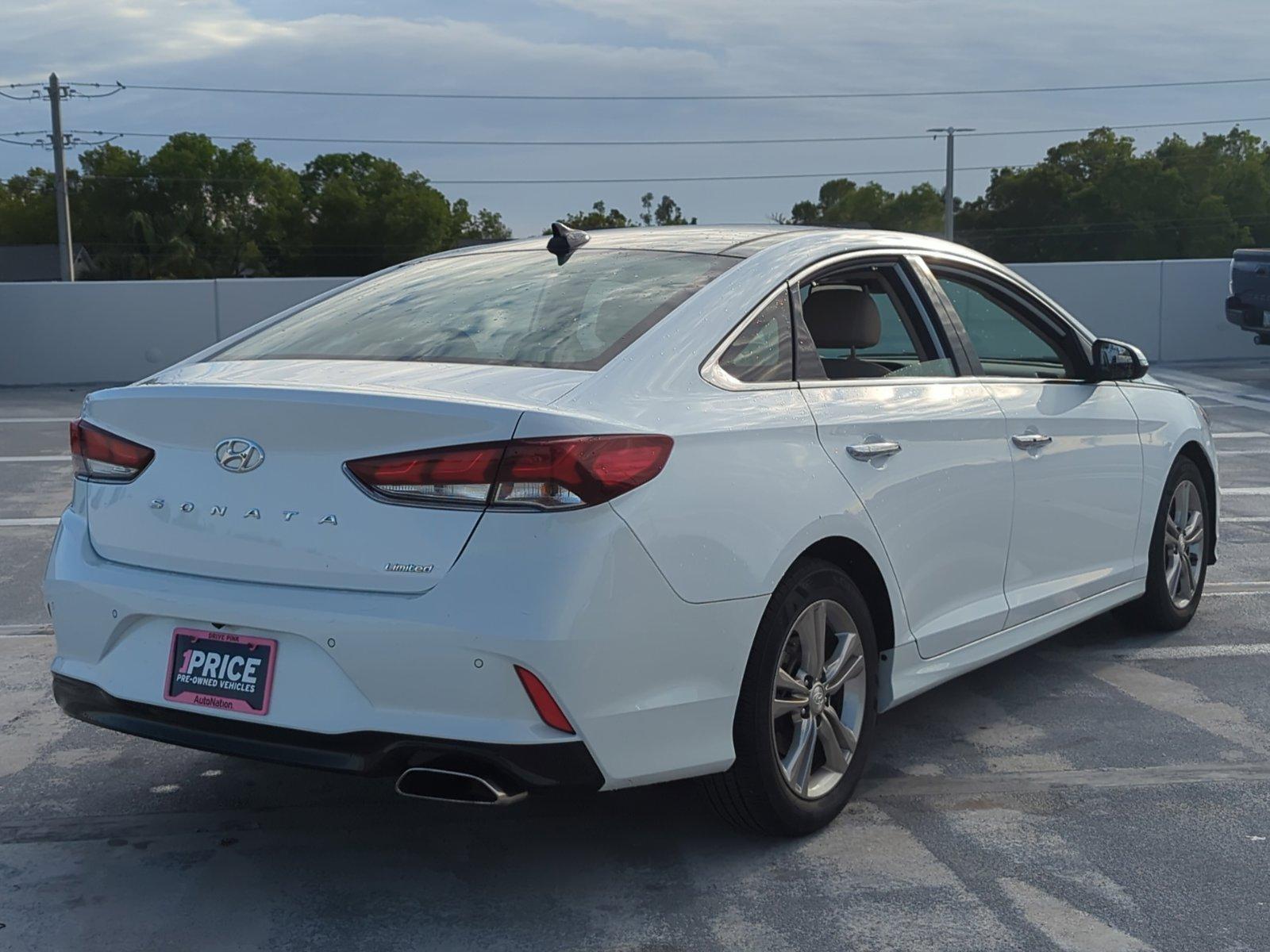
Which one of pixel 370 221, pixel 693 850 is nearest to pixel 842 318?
pixel 693 850

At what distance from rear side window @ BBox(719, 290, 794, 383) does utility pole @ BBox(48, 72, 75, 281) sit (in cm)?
6565

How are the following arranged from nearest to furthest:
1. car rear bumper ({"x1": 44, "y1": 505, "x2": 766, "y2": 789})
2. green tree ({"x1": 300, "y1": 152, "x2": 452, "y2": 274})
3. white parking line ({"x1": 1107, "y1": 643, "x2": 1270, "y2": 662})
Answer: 1. car rear bumper ({"x1": 44, "y1": 505, "x2": 766, "y2": 789})
2. white parking line ({"x1": 1107, "y1": 643, "x2": 1270, "y2": 662})
3. green tree ({"x1": 300, "y1": 152, "x2": 452, "y2": 274})

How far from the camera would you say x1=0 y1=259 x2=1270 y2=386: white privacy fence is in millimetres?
19734

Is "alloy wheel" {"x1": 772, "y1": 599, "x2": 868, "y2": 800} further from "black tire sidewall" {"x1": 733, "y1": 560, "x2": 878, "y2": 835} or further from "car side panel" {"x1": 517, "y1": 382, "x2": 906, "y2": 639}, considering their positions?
"car side panel" {"x1": 517, "y1": 382, "x2": 906, "y2": 639}

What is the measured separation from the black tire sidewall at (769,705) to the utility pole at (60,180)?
6588 centimetres

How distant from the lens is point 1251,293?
1844cm

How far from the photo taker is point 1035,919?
3.41 m

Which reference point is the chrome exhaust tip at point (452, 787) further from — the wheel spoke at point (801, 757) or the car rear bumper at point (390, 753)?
the wheel spoke at point (801, 757)

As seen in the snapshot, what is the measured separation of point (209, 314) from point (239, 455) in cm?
1757

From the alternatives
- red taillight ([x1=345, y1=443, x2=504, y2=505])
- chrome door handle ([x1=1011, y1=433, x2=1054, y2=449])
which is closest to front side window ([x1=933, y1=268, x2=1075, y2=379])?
chrome door handle ([x1=1011, y1=433, x2=1054, y2=449])

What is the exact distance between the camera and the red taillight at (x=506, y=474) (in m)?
3.17

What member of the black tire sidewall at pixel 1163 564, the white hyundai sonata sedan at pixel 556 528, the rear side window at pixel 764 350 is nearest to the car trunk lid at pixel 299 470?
the white hyundai sonata sedan at pixel 556 528

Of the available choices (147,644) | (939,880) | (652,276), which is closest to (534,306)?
(652,276)

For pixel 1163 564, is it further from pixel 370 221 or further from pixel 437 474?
pixel 370 221
